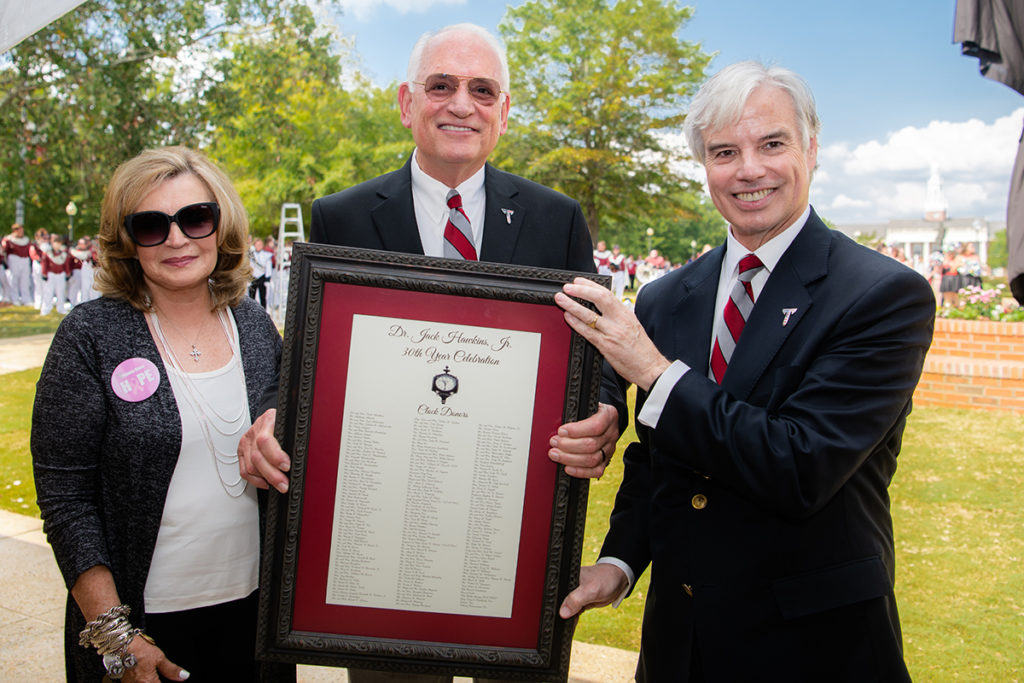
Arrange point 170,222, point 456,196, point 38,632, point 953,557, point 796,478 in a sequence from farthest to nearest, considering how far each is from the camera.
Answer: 1. point 953,557
2. point 38,632
3. point 456,196
4. point 170,222
5. point 796,478

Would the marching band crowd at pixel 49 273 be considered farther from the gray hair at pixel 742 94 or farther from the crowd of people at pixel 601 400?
the gray hair at pixel 742 94

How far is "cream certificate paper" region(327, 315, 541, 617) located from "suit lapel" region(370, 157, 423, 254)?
641 mm

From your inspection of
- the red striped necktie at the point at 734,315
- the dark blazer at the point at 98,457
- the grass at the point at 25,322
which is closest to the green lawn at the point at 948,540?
the red striped necktie at the point at 734,315

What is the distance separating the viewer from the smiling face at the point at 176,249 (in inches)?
88.0

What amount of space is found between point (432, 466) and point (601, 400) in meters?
0.56

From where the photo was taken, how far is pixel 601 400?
2.15 m

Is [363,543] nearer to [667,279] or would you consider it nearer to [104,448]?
[104,448]

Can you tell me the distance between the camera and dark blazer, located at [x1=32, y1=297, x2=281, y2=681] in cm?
208

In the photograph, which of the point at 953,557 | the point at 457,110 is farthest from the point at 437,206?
the point at 953,557

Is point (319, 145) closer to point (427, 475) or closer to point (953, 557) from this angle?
point (953, 557)

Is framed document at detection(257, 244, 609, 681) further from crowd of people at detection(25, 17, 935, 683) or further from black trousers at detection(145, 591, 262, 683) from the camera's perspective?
black trousers at detection(145, 591, 262, 683)

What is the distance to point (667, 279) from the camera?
2.29 m

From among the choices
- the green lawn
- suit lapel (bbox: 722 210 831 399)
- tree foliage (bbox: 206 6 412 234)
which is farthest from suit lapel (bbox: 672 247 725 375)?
tree foliage (bbox: 206 6 412 234)

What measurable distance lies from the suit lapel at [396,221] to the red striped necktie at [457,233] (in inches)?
3.7
